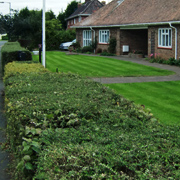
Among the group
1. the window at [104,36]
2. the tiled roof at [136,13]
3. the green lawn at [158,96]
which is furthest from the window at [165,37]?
the green lawn at [158,96]

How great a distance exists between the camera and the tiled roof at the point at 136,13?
24880mm

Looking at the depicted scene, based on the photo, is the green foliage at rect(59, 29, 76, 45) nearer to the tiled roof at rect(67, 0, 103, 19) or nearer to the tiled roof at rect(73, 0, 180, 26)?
the tiled roof at rect(73, 0, 180, 26)

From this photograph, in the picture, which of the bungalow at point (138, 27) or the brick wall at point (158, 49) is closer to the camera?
the brick wall at point (158, 49)

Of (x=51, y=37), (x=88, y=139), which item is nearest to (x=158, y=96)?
(x=88, y=139)

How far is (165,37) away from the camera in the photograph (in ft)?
81.1

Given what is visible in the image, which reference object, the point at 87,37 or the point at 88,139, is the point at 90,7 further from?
the point at 88,139

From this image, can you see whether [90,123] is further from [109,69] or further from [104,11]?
[104,11]

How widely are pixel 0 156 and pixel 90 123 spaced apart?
96.7 inches

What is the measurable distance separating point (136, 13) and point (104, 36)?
16.4 feet

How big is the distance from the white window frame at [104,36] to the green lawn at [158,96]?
59.3 feet

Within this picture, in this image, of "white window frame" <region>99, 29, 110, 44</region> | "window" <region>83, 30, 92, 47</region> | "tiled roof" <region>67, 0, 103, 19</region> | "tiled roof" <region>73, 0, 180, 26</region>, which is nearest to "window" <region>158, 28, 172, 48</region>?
"tiled roof" <region>73, 0, 180, 26</region>

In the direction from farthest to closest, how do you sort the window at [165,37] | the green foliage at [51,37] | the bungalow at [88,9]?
the bungalow at [88,9] → the green foliage at [51,37] → the window at [165,37]

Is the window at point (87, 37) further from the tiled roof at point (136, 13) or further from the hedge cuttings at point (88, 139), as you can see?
the hedge cuttings at point (88, 139)

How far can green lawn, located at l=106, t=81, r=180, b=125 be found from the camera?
9480 mm
